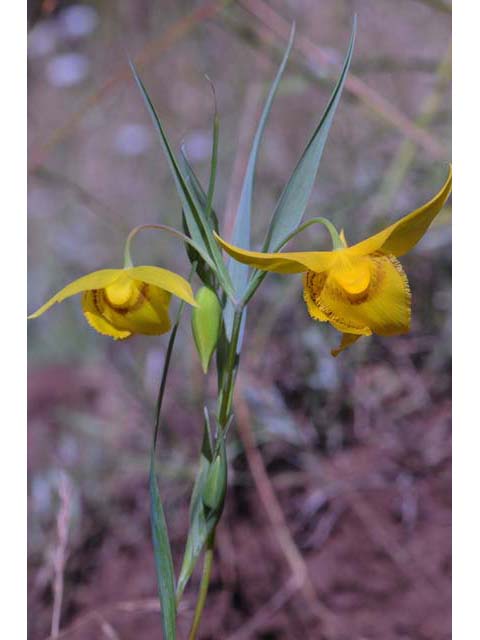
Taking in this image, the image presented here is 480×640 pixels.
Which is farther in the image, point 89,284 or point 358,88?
point 358,88

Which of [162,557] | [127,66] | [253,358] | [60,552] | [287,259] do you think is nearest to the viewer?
[287,259]

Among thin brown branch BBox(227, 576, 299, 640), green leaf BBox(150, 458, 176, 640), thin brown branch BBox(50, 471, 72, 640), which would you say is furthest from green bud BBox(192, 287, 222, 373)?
thin brown branch BBox(227, 576, 299, 640)

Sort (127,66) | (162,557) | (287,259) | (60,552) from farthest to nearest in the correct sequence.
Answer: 1. (127,66)
2. (60,552)
3. (162,557)
4. (287,259)

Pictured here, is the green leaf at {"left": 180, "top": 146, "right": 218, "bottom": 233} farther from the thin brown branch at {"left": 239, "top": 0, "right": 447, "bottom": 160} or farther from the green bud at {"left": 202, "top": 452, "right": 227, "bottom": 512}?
the thin brown branch at {"left": 239, "top": 0, "right": 447, "bottom": 160}

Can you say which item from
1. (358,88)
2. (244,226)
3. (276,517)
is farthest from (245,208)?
(276,517)

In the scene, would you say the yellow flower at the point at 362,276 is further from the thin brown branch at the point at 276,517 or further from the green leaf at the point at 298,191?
the thin brown branch at the point at 276,517

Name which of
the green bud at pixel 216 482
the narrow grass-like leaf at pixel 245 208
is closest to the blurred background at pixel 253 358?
the narrow grass-like leaf at pixel 245 208

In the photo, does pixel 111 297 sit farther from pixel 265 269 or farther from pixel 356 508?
pixel 356 508

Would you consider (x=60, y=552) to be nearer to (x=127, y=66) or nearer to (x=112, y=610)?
(x=112, y=610)

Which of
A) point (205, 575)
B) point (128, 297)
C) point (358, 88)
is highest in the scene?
point (358, 88)
